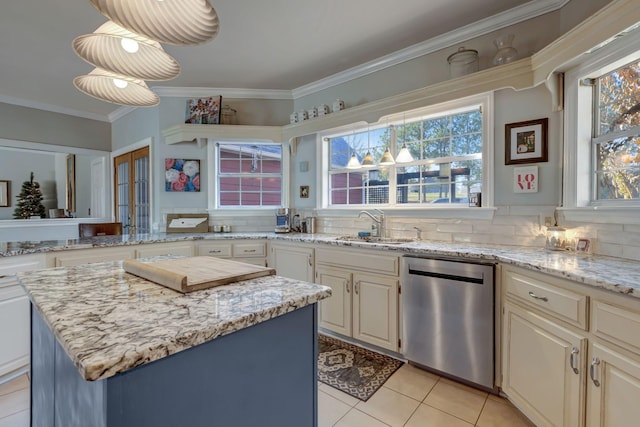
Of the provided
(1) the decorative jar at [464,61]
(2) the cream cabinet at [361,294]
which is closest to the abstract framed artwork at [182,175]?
(2) the cream cabinet at [361,294]

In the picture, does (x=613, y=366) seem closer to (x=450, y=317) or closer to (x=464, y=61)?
(x=450, y=317)

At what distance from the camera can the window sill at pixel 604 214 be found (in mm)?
1720

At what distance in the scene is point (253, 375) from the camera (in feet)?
2.94

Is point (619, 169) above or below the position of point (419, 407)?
above

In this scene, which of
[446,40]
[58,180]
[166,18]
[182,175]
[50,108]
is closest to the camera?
[166,18]

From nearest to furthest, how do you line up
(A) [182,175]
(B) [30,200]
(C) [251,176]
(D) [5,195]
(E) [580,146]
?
(E) [580,146] < (A) [182,175] < (C) [251,176] < (B) [30,200] < (D) [5,195]

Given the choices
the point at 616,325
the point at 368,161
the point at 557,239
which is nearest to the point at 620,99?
the point at 557,239

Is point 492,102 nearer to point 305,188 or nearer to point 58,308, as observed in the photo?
point 305,188

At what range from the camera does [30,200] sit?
5.67m

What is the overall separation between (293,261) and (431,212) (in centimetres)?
140

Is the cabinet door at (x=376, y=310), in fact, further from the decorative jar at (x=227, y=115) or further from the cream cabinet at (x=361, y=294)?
the decorative jar at (x=227, y=115)

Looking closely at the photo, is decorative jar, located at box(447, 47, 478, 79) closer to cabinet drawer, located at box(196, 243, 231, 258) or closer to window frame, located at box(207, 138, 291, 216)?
window frame, located at box(207, 138, 291, 216)

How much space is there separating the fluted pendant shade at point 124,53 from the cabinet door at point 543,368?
2.29 m

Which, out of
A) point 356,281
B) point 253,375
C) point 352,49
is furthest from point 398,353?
point 352,49
